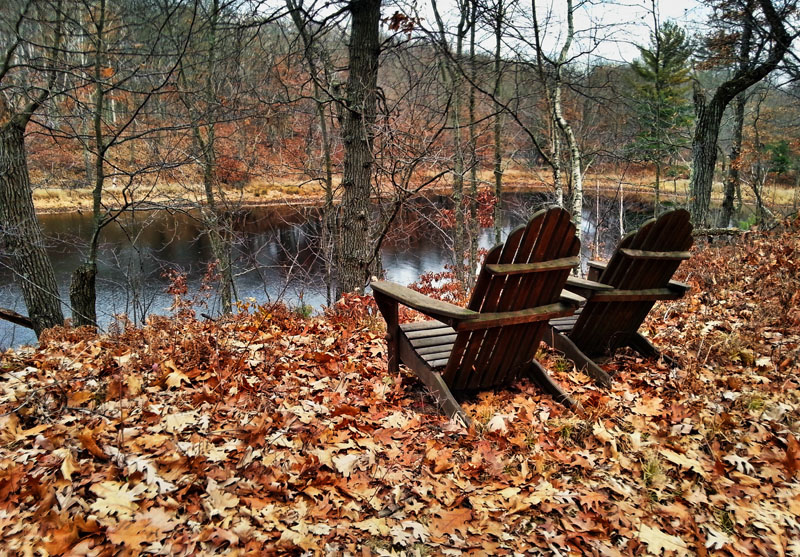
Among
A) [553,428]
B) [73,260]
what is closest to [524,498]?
[553,428]

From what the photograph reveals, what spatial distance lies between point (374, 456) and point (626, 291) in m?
2.26

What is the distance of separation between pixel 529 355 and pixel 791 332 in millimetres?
2602

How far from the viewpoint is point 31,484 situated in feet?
6.83

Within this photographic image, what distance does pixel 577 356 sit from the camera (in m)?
3.83

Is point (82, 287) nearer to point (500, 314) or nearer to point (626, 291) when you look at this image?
point (500, 314)

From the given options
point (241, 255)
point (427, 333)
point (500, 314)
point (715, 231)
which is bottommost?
point (241, 255)

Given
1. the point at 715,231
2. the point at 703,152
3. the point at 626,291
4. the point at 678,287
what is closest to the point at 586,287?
the point at 626,291

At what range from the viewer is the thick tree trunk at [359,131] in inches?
221

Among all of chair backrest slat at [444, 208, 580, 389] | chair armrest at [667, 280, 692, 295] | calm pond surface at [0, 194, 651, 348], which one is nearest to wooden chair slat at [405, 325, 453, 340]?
chair backrest slat at [444, 208, 580, 389]

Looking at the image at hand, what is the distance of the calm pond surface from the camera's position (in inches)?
463

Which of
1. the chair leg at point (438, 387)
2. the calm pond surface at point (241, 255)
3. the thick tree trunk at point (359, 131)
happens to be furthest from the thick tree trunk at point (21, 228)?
the chair leg at point (438, 387)

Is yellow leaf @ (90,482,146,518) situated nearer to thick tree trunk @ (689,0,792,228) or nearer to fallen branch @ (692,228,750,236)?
fallen branch @ (692,228,750,236)

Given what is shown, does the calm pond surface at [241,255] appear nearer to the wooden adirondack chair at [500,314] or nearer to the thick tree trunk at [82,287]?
the thick tree trunk at [82,287]

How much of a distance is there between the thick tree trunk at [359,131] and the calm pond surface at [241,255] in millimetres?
4222
